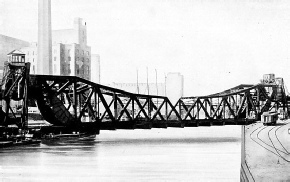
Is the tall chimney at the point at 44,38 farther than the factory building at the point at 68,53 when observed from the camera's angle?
No

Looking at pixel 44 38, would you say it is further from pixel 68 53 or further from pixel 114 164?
pixel 114 164

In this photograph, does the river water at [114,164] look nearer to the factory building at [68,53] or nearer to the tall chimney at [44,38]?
the tall chimney at [44,38]

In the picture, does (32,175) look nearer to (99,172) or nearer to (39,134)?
(99,172)

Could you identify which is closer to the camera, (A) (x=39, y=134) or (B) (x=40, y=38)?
(A) (x=39, y=134)

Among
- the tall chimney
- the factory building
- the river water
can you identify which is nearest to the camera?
the river water

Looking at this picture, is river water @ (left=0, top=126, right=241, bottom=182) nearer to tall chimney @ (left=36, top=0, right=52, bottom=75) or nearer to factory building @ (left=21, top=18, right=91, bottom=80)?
tall chimney @ (left=36, top=0, right=52, bottom=75)

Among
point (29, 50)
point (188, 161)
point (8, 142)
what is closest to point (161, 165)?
point (188, 161)

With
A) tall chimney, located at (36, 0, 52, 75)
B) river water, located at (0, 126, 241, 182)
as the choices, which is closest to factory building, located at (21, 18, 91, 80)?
tall chimney, located at (36, 0, 52, 75)

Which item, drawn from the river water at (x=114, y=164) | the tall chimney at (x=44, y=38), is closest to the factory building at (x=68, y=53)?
the tall chimney at (x=44, y=38)
